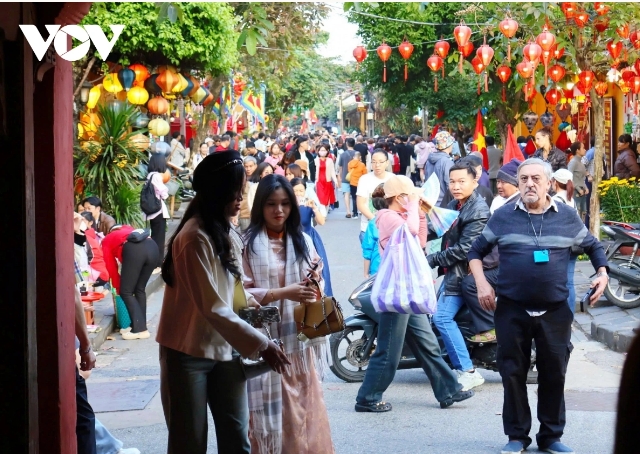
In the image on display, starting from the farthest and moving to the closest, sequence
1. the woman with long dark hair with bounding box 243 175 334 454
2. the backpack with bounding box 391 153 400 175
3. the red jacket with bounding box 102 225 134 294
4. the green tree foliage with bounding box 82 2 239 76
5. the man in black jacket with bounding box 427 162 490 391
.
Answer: the backpack with bounding box 391 153 400 175, the green tree foliage with bounding box 82 2 239 76, the red jacket with bounding box 102 225 134 294, the man in black jacket with bounding box 427 162 490 391, the woman with long dark hair with bounding box 243 175 334 454

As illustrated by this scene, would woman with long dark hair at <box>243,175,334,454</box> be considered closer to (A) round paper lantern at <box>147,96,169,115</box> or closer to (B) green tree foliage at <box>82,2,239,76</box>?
(B) green tree foliage at <box>82,2,239,76</box>

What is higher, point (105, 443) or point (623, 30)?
point (623, 30)

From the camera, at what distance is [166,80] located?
1498 centimetres

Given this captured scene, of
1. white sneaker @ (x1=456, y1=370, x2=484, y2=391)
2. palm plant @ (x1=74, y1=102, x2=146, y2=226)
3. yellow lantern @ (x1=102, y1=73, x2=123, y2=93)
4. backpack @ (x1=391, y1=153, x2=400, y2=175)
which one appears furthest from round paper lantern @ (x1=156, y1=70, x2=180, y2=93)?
backpack @ (x1=391, y1=153, x2=400, y2=175)

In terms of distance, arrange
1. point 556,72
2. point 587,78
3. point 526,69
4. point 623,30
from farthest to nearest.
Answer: point 556,72 → point 526,69 → point 587,78 → point 623,30

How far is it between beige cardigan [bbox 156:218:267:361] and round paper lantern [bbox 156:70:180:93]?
425 inches

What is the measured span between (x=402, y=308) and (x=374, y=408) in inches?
37.6

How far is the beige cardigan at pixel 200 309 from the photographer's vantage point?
4324 mm

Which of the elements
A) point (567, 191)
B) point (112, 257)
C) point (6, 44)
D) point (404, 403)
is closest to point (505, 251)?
point (404, 403)

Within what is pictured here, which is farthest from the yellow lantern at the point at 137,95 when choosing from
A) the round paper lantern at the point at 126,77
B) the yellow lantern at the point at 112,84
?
the yellow lantern at the point at 112,84

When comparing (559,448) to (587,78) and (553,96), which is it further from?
(553,96)

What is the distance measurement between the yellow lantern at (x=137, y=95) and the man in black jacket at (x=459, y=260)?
787 centimetres

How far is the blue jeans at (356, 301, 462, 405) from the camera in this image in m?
7.29

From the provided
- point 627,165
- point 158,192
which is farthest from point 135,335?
point 627,165
